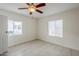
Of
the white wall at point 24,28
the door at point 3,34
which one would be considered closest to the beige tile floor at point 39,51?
the door at point 3,34

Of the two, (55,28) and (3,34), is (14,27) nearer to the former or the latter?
(3,34)

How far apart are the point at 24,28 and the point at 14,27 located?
2.78ft

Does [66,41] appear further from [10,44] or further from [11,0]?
[11,0]

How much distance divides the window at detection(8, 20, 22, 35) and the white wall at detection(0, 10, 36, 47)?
0.20 m

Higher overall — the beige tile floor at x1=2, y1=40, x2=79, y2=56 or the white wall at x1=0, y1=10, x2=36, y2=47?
the white wall at x1=0, y1=10, x2=36, y2=47

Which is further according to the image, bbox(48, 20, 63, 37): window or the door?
bbox(48, 20, 63, 37): window

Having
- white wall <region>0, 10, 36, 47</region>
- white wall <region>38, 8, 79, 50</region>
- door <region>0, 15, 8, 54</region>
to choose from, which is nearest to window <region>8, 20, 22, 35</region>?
white wall <region>0, 10, 36, 47</region>

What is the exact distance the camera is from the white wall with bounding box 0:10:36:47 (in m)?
4.08

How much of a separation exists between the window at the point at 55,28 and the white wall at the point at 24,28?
4.89ft

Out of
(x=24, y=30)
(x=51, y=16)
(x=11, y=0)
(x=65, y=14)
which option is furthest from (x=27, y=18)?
(x=11, y=0)

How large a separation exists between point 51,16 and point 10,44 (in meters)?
2.97

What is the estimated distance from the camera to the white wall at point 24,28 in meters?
4.08

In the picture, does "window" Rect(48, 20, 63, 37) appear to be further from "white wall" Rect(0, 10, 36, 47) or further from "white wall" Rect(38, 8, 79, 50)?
"white wall" Rect(0, 10, 36, 47)

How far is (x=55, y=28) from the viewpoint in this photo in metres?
4.77
